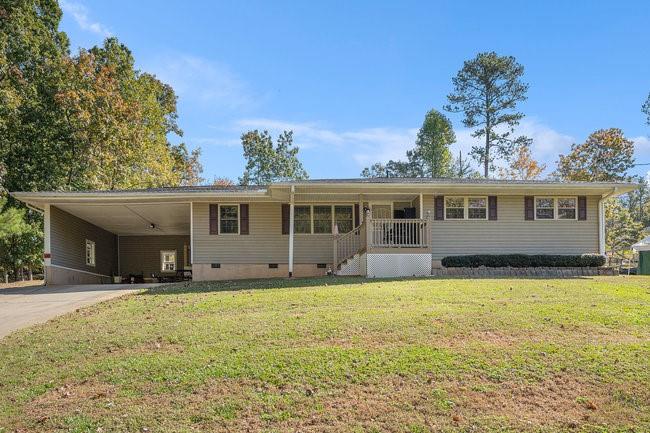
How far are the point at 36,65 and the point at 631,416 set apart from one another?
1002 inches

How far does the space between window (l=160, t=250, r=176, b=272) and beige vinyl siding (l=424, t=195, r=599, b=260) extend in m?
13.2

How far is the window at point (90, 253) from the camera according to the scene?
63.0 feet

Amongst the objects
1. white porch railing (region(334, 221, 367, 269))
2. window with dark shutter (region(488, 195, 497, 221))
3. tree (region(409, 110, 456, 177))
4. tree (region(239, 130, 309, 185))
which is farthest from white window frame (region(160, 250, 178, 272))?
tree (region(409, 110, 456, 177))

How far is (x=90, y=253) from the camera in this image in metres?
19.7

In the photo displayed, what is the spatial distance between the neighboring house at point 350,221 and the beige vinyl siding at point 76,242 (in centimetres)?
8

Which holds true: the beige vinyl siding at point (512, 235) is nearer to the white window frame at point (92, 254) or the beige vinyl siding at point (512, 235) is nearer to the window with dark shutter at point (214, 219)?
the window with dark shutter at point (214, 219)

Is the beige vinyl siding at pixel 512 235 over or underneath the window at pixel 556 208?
underneath

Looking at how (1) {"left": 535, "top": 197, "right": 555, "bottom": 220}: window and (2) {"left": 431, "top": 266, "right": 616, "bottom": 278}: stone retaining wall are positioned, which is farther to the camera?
(1) {"left": 535, "top": 197, "right": 555, "bottom": 220}: window

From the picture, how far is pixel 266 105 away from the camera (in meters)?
30.5

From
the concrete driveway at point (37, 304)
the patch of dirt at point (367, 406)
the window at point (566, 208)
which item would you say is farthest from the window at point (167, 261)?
the patch of dirt at point (367, 406)

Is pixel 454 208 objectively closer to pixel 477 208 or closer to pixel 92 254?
pixel 477 208

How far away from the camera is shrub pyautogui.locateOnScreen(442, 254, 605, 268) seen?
14711 millimetres

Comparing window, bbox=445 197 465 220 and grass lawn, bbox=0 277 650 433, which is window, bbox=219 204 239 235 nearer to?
window, bbox=445 197 465 220

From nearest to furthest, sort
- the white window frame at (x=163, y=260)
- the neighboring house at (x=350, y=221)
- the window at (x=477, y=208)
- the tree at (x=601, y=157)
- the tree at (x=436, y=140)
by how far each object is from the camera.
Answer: the neighboring house at (x=350, y=221) → the window at (x=477, y=208) → the white window frame at (x=163, y=260) → the tree at (x=601, y=157) → the tree at (x=436, y=140)
